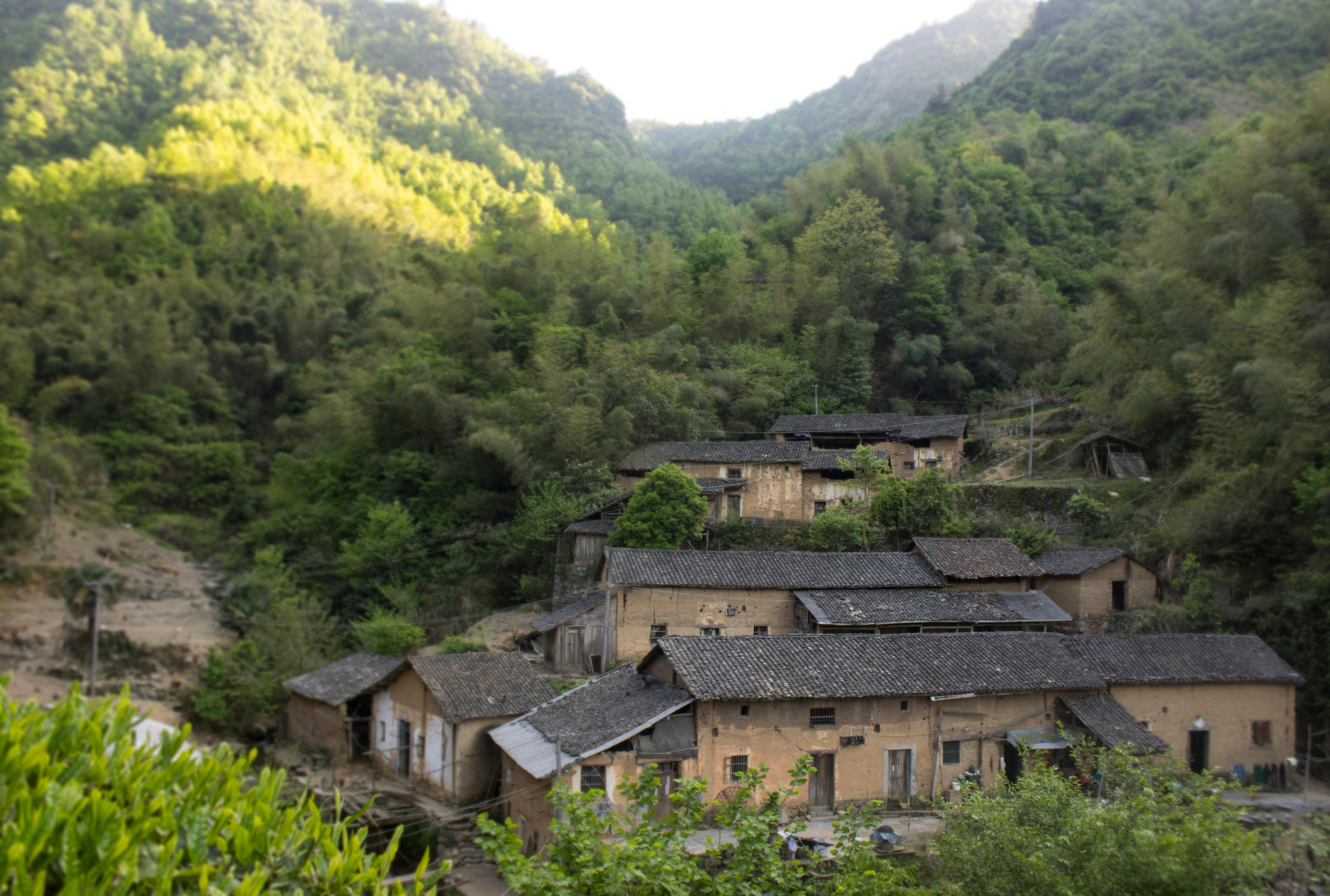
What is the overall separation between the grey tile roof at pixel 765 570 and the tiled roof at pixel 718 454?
18.1 feet

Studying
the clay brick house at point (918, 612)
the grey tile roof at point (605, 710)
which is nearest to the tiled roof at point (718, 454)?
the clay brick house at point (918, 612)

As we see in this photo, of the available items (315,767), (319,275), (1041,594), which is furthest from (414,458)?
(319,275)

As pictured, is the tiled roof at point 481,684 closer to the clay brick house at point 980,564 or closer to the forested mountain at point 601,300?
the forested mountain at point 601,300

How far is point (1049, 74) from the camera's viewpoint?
54469 mm

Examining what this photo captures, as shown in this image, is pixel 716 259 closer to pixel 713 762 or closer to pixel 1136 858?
pixel 713 762

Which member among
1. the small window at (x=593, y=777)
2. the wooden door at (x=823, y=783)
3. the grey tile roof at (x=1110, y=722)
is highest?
the grey tile roof at (x=1110, y=722)

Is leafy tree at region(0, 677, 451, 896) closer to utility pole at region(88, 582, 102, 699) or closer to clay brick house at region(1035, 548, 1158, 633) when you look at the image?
utility pole at region(88, 582, 102, 699)

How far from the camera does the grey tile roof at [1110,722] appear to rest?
1367cm

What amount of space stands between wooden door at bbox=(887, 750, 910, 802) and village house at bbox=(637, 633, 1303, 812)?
2 centimetres

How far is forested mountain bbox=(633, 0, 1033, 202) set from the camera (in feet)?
205

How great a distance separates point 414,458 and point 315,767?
11.9m

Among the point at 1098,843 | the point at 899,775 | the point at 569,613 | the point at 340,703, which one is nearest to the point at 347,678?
the point at 340,703

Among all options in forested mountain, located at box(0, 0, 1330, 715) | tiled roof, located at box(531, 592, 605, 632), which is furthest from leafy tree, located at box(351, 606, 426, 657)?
tiled roof, located at box(531, 592, 605, 632)

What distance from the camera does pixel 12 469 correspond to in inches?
1006
